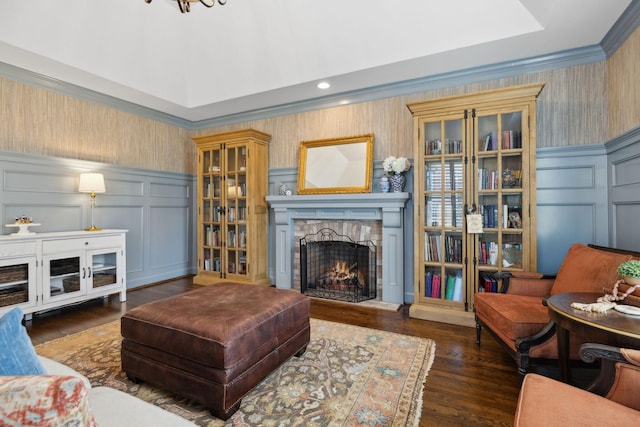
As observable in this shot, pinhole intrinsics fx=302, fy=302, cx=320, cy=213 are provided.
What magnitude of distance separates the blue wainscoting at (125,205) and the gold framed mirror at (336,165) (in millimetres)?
2336

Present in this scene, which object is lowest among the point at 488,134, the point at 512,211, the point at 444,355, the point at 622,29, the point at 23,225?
the point at 444,355

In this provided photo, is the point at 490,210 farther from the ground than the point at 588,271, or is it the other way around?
the point at 490,210

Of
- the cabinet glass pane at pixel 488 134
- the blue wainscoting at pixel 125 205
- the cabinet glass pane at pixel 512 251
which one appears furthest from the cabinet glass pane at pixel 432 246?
the blue wainscoting at pixel 125 205

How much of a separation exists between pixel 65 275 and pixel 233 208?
82.3 inches

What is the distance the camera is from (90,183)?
363cm

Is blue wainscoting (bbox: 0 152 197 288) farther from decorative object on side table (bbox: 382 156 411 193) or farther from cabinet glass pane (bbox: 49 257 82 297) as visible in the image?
decorative object on side table (bbox: 382 156 411 193)

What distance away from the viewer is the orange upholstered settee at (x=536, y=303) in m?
1.87

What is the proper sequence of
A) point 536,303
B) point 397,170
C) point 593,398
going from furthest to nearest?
point 397,170 < point 536,303 < point 593,398

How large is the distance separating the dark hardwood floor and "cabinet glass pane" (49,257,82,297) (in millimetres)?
283

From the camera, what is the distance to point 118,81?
12.2 feet

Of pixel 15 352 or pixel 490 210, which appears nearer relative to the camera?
pixel 15 352

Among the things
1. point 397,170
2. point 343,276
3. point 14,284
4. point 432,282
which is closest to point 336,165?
point 397,170

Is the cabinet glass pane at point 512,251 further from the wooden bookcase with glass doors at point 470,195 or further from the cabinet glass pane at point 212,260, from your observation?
the cabinet glass pane at point 212,260

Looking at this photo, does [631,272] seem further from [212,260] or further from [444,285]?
[212,260]
